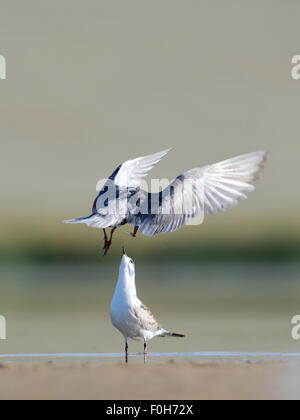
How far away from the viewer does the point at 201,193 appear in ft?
30.1

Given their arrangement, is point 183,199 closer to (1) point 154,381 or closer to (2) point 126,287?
(2) point 126,287

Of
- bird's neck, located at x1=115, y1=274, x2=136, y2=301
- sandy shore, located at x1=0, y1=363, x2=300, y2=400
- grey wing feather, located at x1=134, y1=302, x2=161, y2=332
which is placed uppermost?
bird's neck, located at x1=115, y1=274, x2=136, y2=301

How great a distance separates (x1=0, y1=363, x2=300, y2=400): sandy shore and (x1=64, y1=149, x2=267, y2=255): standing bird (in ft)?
→ 3.59

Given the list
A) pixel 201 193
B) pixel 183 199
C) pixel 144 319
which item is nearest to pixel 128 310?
pixel 144 319

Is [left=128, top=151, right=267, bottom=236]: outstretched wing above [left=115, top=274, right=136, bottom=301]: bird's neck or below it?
above

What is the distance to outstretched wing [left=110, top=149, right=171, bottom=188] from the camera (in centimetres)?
981

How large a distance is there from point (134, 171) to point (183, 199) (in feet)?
3.30

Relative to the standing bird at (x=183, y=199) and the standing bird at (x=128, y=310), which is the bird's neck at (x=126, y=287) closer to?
the standing bird at (x=128, y=310)

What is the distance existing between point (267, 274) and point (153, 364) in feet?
25.9

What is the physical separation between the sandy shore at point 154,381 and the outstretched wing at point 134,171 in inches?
68.0

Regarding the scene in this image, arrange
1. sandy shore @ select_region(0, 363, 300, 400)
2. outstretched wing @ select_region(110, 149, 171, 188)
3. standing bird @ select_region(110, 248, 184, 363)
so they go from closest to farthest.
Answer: sandy shore @ select_region(0, 363, 300, 400) < standing bird @ select_region(110, 248, 184, 363) < outstretched wing @ select_region(110, 149, 171, 188)

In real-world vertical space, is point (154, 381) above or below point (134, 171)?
below

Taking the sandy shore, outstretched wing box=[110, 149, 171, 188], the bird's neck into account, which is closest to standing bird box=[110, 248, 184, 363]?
the bird's neck

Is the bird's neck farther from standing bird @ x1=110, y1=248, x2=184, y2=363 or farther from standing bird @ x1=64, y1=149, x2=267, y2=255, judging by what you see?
standing bird @ x1=64, y1=149, x2=267, y2=255
